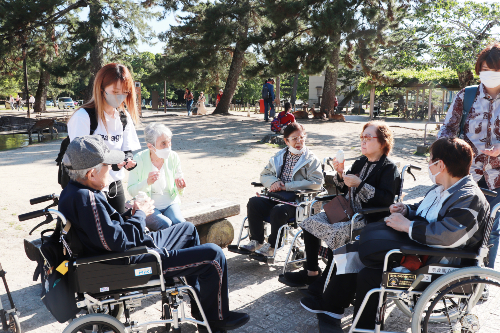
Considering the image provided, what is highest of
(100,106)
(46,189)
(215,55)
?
(215,55)

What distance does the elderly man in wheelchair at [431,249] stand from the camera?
7.55 ft

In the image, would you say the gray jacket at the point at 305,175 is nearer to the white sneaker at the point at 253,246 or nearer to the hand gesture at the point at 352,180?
the white sneaker at the point at 253,246

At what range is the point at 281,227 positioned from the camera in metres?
3.80

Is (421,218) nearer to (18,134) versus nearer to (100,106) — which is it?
(100,106)

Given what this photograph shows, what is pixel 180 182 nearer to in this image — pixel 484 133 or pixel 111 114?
pixel 111 114

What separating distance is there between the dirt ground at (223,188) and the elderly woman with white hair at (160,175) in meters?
0.81

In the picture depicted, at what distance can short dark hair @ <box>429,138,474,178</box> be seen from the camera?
246 cm

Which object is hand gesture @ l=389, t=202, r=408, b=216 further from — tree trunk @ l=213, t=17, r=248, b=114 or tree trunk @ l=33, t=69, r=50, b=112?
tree trunk @ l=33, t=69, r=50, b=112

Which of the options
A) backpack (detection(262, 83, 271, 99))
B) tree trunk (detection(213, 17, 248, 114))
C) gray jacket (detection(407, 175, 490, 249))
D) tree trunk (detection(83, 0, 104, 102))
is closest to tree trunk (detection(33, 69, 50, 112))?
tree trunk (detection(83, 0, 104, 102))

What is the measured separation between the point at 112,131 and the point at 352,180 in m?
1.97

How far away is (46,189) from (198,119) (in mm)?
13495

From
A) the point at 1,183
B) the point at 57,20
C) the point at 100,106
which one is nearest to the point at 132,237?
the point at 100,106

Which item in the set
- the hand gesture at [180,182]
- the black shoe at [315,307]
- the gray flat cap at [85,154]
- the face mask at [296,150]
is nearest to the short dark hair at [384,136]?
the face mask at [296,150]

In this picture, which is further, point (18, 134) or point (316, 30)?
point (18, 134)
